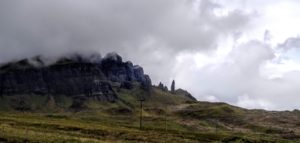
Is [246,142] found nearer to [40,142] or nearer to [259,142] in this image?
[259,142]

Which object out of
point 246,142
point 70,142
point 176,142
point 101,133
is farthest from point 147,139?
point 70,142

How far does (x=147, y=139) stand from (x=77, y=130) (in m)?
22.6

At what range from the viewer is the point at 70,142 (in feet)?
228

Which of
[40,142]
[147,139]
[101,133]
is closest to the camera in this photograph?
[40,142]

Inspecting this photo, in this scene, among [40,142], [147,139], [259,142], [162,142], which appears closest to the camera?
[40,142]

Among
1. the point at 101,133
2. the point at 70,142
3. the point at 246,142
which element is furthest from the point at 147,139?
the point at 70,142

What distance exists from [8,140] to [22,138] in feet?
10.1

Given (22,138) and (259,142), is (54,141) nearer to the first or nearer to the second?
(22,138)

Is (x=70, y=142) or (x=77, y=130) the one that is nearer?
(x=70, y=142)

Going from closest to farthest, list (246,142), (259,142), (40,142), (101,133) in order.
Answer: (40,142), (101,133), (246,142), (259,142)

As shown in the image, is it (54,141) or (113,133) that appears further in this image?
(113,133)

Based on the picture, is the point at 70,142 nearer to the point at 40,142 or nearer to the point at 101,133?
the point at 40,142

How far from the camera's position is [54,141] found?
68.8m

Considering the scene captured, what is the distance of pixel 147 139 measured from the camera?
11356 centimetres
